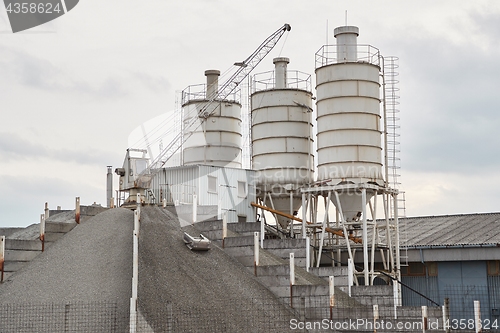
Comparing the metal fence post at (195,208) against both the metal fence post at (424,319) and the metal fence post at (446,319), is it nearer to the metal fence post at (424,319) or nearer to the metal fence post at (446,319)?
the metal fence post at (424,319)

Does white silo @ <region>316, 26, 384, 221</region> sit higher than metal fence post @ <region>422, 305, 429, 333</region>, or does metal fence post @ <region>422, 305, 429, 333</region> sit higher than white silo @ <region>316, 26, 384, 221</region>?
white silo @ <region>316, 26, 384, 221</region>

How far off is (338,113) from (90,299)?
17952 millimetres

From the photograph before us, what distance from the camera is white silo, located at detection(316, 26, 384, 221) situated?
130 feet

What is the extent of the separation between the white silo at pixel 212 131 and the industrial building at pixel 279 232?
89 millimetres

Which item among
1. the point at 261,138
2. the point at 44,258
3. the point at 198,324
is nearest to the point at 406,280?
the point at 261,138

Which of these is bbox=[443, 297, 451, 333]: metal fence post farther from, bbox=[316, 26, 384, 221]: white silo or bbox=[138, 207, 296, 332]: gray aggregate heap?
bbox=[316, 26, 384, 221]: white silo

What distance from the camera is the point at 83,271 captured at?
30.2m

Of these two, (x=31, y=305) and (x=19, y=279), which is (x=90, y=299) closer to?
(x=31, y=305)

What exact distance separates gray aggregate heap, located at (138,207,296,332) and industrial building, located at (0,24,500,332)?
2.8 inches

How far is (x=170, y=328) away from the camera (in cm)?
2680

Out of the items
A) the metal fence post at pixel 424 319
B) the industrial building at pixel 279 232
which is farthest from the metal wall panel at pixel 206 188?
the metal fence post at pixel 424 319

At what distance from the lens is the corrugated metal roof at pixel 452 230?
38.3 m

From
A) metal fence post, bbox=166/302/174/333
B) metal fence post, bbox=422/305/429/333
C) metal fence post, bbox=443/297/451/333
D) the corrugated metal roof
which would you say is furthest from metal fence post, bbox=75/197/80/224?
metal fence post, bbox=443/297/451/333

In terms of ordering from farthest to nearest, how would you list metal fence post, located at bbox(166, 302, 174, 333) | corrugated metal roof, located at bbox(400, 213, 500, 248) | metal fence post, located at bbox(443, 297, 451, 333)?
corrugated metal roof, located at bbox(400, 213, 500, 248) < metal fence post, located at bbox(443, 297, 451, 333) < metal fence post, located at bbox(166, 302, 174, 333)
